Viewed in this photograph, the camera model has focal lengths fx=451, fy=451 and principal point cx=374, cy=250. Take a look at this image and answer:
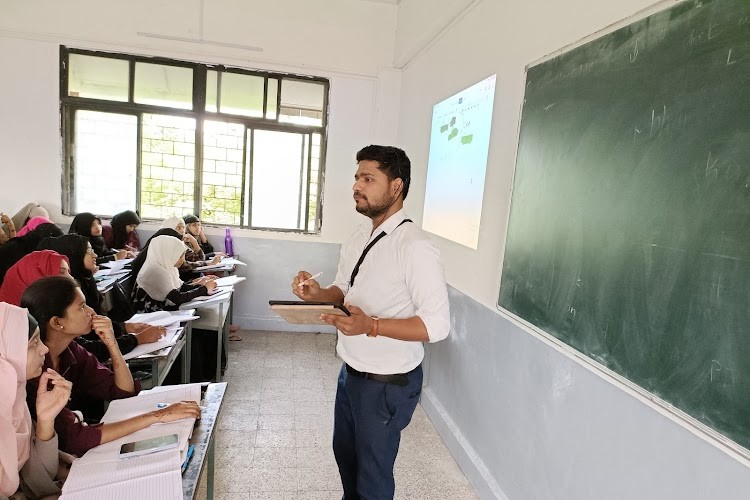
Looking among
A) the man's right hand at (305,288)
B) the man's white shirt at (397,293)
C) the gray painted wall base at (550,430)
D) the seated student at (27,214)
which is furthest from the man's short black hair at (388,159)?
the seated student at (27,214)

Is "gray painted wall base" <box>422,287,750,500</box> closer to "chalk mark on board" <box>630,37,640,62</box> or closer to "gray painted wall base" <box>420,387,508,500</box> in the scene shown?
"gray painted wall base" <box>420,387,508,500</box>

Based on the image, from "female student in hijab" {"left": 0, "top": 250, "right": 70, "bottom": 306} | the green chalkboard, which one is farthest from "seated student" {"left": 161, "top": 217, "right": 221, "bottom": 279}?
the green chalkboard

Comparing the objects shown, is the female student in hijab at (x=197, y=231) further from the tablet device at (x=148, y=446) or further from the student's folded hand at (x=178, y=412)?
the tablet device at (x=148, y=446)

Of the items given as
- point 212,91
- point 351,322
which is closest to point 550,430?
point 351,322

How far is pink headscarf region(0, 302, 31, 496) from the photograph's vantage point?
1.13 metres

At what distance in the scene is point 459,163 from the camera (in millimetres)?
3029

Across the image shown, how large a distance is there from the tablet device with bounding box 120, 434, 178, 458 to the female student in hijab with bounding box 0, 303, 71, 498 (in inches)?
7.2

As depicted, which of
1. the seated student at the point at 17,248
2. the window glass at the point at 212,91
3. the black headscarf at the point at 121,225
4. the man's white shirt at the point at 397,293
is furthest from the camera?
the window glass at the point at 212,91

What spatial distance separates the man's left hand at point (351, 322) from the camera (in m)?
1.32

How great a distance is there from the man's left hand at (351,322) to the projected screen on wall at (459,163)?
4.87ft

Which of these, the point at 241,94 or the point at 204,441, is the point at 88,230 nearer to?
the point at 241,94

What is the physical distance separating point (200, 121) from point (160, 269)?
2231mm

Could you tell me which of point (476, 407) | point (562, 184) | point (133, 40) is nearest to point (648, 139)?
point (562, 184)

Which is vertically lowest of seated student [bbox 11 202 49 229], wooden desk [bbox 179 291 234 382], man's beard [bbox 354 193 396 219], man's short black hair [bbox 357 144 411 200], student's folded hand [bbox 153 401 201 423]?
wooden desk [bbox 179 291 234 382]
